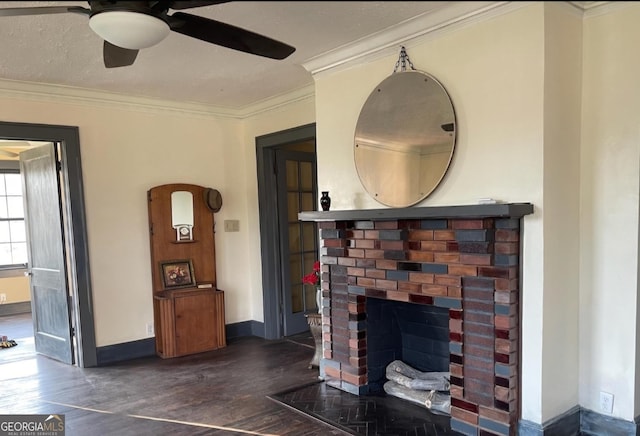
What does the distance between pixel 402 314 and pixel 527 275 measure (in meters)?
1.18

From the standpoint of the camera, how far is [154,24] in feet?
6.03

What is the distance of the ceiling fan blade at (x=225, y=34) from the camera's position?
6.33 ft

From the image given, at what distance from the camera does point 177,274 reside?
4.42 m

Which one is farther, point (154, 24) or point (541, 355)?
point (541, 355)

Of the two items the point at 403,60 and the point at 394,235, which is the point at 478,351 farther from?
the point at 403,60

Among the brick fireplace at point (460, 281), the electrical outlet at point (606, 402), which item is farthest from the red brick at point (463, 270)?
the electrical outlet at point (606, 402)

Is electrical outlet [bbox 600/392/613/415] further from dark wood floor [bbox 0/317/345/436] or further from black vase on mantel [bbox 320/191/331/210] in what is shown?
black vase on mantel [bbox 320/191/331/210]

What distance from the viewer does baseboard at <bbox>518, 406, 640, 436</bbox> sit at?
2.35 m

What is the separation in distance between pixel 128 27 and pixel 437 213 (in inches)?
66.8

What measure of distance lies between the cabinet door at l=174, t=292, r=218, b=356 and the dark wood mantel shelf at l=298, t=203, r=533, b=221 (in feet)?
5.99

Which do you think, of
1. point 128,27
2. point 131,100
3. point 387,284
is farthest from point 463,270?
point 131,100

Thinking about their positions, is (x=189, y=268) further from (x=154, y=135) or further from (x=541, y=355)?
(x=541, y=355)

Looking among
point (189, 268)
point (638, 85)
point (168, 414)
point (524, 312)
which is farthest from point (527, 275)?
point (189, 268)

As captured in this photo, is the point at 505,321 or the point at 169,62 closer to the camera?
the point at 505,321
